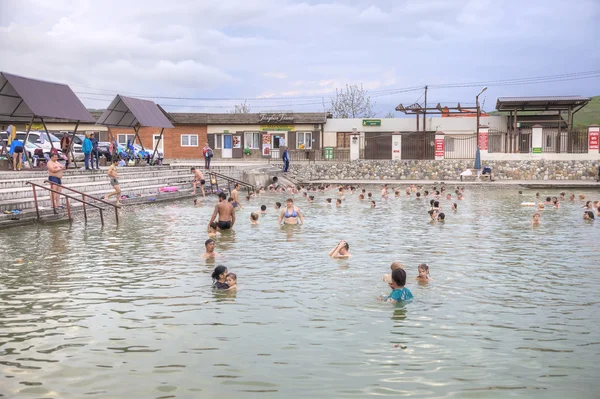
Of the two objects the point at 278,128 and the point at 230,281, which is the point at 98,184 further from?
the point at 278,128

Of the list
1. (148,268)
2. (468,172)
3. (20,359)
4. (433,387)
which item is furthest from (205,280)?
(468,172)

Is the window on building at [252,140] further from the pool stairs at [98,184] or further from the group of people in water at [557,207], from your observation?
the group of people in water at [557,207]

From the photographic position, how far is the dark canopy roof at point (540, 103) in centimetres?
4691

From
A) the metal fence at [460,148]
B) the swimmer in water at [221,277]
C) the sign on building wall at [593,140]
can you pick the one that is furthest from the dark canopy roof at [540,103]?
the swimmer in water at [221,277]

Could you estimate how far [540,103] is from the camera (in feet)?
158

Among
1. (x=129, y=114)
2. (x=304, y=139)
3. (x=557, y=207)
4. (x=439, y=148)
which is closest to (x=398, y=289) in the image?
(x=557, y=207)

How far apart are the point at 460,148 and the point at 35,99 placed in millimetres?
33753

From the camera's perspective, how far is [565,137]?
4394cm

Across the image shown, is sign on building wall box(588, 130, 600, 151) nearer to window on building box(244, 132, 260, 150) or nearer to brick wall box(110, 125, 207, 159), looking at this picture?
window on building box(244, 132, 260, 150)

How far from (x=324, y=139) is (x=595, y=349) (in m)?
49.7

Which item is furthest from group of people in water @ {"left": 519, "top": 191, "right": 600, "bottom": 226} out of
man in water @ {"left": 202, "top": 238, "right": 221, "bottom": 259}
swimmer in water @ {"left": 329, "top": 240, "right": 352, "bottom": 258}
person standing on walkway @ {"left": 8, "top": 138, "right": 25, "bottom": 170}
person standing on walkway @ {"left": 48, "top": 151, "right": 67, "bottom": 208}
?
person standing on walkway @ {"left": 8, "top": 138, "right": 25, "bottom": 170}

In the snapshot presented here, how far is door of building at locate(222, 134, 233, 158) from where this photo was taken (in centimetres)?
5903

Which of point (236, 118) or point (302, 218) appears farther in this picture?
point (236, 118)

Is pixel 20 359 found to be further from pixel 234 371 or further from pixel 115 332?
pixel 234 371
